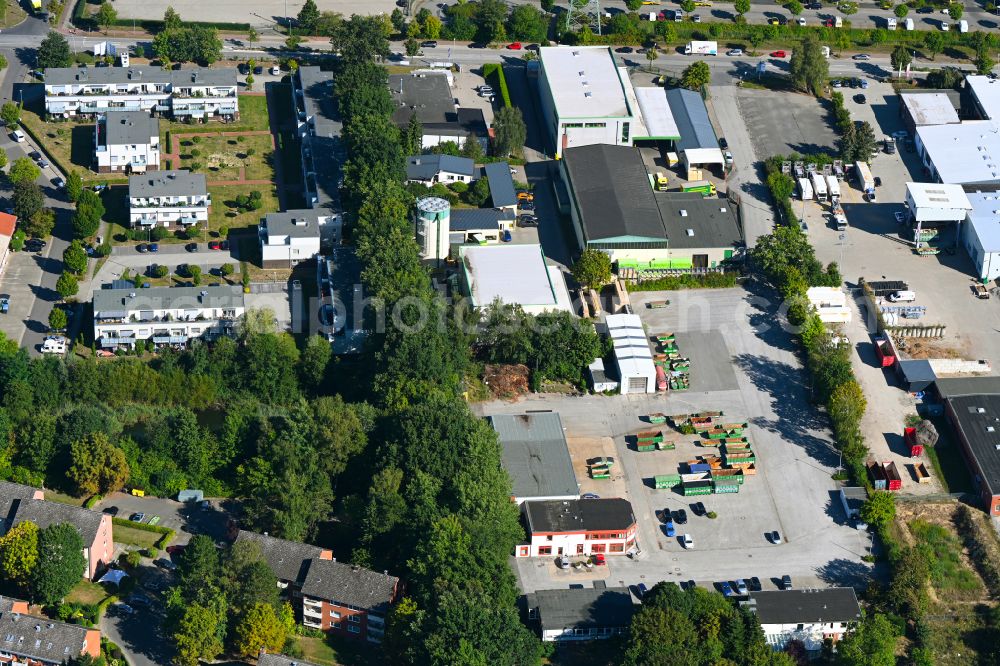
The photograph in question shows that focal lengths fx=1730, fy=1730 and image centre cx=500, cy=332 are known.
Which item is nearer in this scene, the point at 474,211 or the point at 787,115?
the point at 474,211

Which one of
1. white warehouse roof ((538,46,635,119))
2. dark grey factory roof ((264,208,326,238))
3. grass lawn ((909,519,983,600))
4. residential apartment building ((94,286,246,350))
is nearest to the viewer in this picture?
grass lawn ((909,519,983,600))

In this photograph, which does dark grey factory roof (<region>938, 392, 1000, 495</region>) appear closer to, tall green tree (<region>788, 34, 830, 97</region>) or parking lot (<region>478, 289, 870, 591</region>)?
parking lot (<region>478, 289, 870, 591</region>)

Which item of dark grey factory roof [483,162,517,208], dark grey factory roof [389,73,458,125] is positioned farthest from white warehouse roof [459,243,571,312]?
dark grey factory roof [389,73,458,125]

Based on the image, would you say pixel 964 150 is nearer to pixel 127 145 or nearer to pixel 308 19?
pixel 308 19

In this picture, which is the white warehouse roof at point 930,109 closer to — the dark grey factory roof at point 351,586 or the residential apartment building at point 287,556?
the dark grey factory roof at point 351,586

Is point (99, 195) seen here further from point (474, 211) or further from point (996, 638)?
point (996, 638)

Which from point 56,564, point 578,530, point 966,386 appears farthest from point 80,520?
point 966,386

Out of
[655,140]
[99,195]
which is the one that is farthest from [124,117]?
[655,140]
